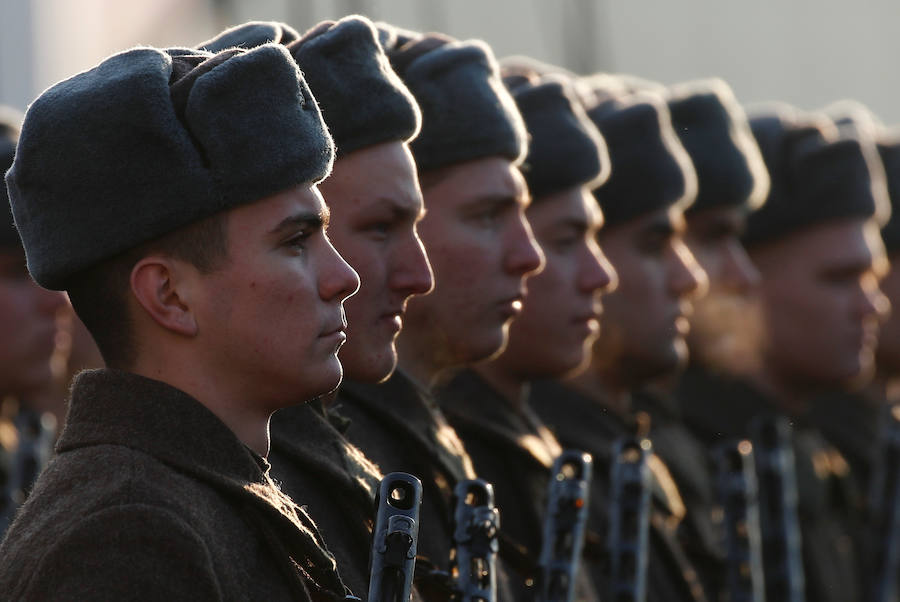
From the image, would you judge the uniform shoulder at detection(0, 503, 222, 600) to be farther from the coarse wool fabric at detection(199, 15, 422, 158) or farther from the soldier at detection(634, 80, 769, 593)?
the soldier at detection(634, 80, 769, 593)

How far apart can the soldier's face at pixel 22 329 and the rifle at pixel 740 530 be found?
8.81 ft

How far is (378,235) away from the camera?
4.57m

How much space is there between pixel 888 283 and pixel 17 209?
26.4ft

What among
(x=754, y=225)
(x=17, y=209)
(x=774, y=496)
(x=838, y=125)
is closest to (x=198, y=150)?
(x=17, y=209)

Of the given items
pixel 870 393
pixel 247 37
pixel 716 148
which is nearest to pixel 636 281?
pixel 716 148

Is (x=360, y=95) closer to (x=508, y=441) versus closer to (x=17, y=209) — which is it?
(x=17, y=209)

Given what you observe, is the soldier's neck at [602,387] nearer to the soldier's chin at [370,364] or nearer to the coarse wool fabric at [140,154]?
the soldier's chin at [370,364]

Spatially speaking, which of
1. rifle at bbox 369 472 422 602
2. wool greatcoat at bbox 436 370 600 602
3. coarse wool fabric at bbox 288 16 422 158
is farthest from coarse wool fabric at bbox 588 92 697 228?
rifle at bbox 369 472 422 602

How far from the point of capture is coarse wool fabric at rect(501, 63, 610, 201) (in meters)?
6.19

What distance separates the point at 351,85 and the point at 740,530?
2850 millimetres

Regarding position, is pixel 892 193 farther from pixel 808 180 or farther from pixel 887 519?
pixel 887 519

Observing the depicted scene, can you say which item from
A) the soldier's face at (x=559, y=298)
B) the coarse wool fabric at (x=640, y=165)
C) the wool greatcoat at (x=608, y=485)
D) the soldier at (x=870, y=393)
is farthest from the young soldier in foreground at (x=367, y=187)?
the soldier at (x=870, y=393)

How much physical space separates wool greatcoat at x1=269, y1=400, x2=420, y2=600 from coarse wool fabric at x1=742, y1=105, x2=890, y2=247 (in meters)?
5.42

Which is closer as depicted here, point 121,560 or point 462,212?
point 121,560
